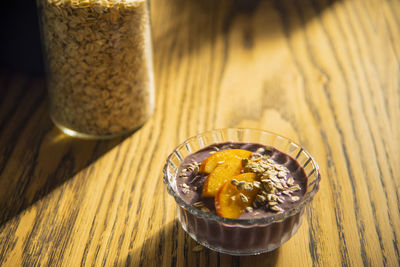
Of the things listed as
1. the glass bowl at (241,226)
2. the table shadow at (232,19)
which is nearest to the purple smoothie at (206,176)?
the glass bowl at (241,226)

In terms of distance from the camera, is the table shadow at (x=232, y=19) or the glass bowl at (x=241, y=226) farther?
the table shadow at (x=232, y=19)

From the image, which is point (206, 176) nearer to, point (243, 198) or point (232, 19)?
point (243, 198)

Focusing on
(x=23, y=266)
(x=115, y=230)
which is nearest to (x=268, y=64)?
(x=115, y=230)

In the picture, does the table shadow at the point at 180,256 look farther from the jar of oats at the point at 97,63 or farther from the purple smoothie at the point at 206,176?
the jar of oats at the point at 97,63

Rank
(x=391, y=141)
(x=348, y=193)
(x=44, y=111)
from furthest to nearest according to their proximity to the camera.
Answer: (x=44, y=111) → (x=391, y=141) → (x=348, y=193)

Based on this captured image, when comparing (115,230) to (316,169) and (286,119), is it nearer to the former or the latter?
(316,169)

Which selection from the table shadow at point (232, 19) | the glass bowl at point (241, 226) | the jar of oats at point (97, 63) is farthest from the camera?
the table shadow at point (232, 19)

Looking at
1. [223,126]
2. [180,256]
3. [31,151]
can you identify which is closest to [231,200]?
[180,256]

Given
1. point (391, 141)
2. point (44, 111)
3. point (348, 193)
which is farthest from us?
point (44, 111)
